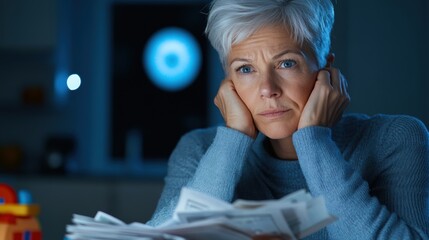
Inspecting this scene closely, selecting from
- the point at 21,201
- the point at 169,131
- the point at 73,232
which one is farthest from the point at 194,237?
the point at 169,131

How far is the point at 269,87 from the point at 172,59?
162 inches

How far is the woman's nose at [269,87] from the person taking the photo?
5.58 ft

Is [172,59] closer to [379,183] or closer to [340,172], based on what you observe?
[379,183]

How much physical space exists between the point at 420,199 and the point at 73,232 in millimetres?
825

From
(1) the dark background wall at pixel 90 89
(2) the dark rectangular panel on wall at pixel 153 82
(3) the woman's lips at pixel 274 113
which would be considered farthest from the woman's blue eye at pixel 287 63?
(2) the dark rectangular panel on wall at pixel 153 82

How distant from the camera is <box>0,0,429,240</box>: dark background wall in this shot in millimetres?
4785

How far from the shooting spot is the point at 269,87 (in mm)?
1700

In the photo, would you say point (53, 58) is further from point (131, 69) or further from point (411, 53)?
point (411, 53)

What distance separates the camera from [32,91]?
17.7ft

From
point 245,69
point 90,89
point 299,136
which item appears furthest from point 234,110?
point 90,89

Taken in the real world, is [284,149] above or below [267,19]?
below

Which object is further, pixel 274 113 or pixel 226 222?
pixel 274 113

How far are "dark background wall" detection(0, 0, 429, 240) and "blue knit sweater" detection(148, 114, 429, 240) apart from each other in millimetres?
2905

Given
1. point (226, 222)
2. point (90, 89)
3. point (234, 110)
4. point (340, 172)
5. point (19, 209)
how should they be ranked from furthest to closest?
point (90, 89)
point (234, 110)
point (340, 172)
point (19, 209)
point (226, 222)
